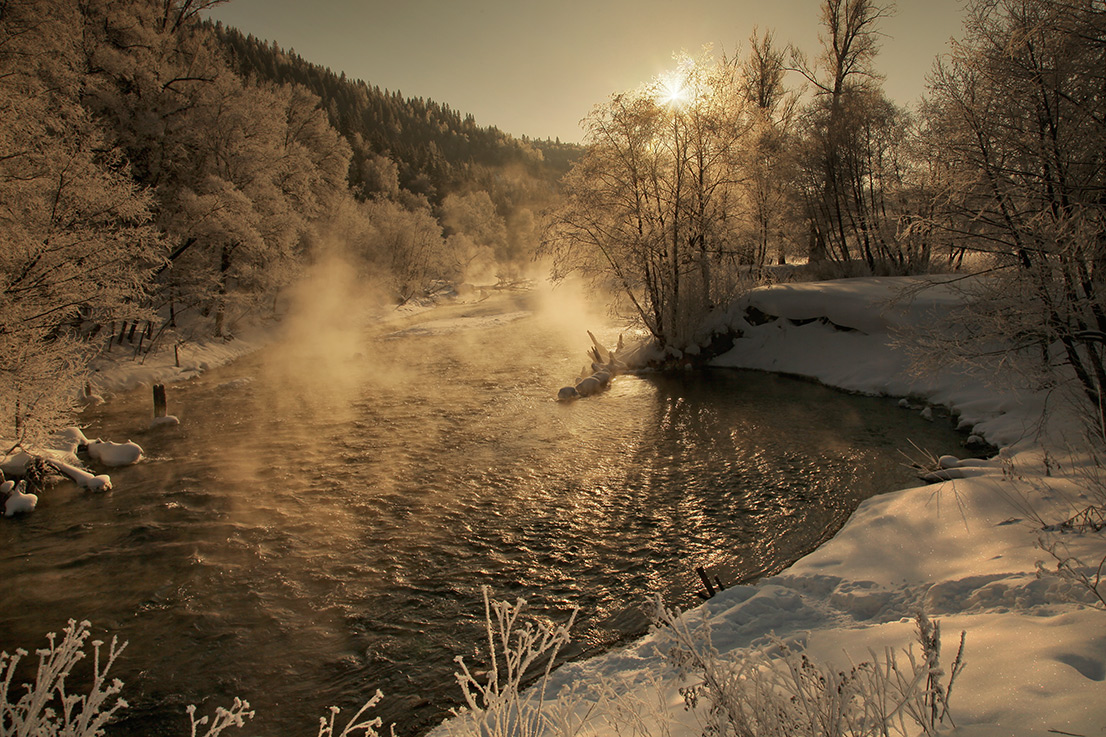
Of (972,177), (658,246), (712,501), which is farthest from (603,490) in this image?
(658,246)

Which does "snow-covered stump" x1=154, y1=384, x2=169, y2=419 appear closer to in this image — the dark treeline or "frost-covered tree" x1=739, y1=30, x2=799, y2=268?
the dark treeline

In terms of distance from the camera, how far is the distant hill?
233 ft

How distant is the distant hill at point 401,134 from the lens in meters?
71.0

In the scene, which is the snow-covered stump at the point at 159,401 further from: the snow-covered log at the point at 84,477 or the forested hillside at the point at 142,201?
the snow-covered log at the point at 84,477

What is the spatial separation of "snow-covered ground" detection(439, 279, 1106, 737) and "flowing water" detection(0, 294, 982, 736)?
914 millimetres

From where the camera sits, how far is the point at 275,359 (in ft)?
77.7

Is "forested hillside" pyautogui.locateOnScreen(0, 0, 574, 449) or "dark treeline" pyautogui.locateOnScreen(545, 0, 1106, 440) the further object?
"forested hillside" pyautogui.locateOnScreen(0, 0, 574, 449)

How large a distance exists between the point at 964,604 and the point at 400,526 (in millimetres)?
7384

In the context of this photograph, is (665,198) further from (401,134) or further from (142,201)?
(401,134)

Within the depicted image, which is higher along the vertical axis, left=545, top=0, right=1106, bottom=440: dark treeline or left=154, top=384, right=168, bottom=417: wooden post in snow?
left=545, top=0, right=1106, bottom=440: dark treeline

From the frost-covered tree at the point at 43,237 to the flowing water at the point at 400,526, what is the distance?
7.16 ft

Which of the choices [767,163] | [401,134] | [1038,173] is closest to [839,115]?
[767,163]

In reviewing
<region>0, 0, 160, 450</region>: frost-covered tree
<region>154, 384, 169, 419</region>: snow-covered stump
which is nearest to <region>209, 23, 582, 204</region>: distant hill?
<region>0, 0, 160, 450</region>: frost-covered tree

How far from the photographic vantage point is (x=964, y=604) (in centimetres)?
473
